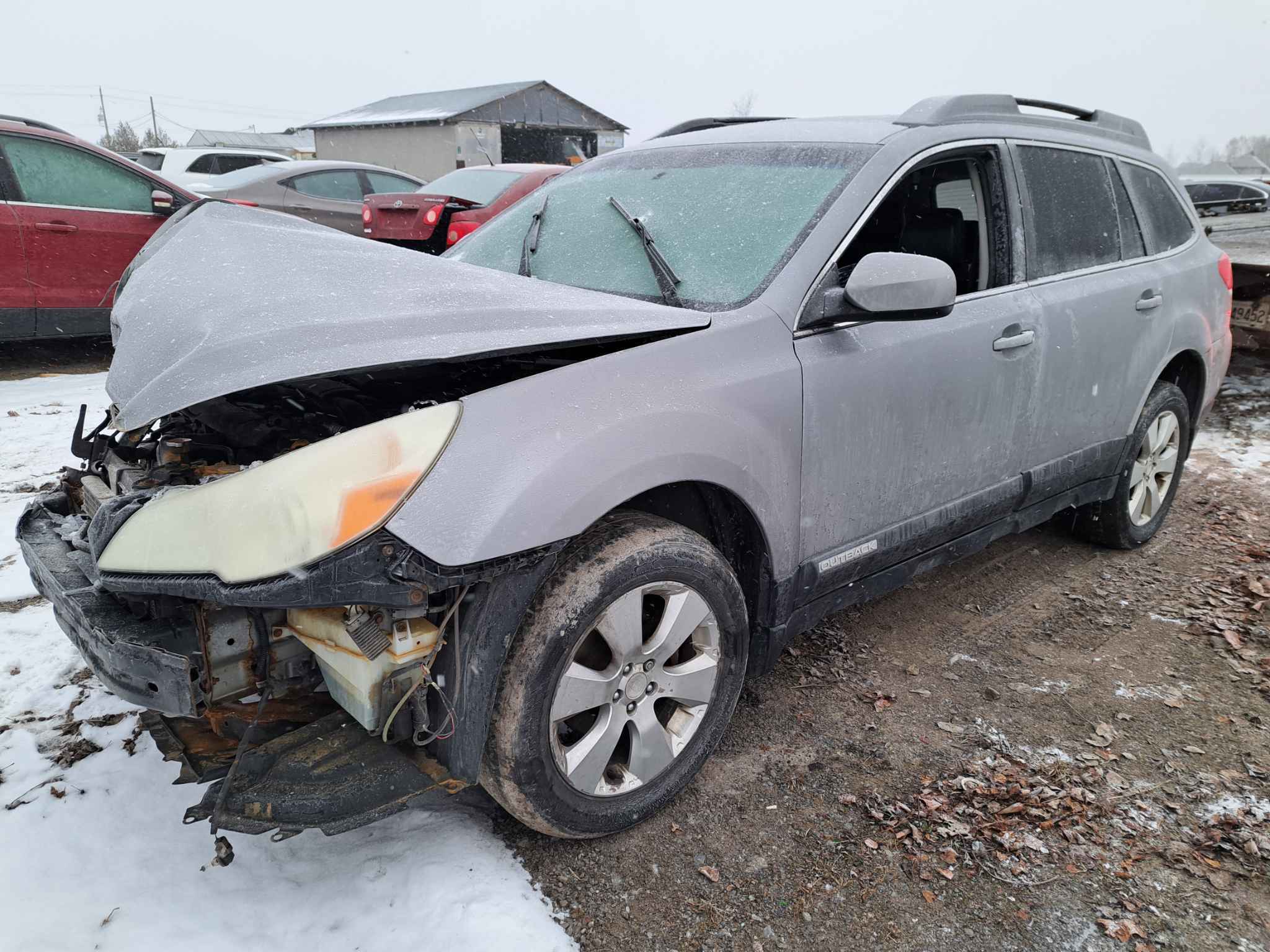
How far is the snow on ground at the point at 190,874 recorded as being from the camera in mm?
1941

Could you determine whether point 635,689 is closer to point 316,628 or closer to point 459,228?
point 316,628

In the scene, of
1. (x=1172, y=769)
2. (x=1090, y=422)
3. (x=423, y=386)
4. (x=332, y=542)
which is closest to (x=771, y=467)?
(x=423, y=386)

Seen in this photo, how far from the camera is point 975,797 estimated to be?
2.49 metres

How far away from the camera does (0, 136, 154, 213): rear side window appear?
6156mm

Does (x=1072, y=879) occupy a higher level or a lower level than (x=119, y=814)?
lower

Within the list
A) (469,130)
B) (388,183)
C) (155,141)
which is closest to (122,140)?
(155,141)

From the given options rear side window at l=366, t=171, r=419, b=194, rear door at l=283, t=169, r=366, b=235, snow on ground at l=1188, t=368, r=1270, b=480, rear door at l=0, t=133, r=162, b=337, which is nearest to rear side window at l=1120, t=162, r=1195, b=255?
snow on ground at l=1188, t=368, r=1270, b=480

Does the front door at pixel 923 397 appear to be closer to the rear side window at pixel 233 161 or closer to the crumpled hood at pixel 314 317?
the crumpled hood at pixel 314 317

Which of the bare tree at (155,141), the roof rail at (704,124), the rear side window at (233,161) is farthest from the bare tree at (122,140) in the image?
the roof rail at (704,124)

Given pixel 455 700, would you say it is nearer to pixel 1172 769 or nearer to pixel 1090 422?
pixel 1172 769

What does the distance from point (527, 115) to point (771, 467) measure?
25.7m

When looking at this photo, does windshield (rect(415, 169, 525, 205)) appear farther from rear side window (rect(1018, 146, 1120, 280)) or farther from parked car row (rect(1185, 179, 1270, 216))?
parked car row (rect(1185, 179, 1270, 216))

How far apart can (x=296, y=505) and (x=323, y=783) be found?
61cm

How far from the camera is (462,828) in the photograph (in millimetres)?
2305
